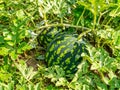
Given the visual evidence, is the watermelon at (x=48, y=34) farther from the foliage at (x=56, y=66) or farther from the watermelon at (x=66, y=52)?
the watermelon at (x=66, y=52)

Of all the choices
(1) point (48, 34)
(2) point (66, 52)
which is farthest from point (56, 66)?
(1) point (48, 34)

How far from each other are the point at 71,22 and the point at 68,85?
40.5 inches

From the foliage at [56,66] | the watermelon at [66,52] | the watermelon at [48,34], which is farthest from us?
the watermelon at [48,34]

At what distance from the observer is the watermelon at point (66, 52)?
306 centimetres

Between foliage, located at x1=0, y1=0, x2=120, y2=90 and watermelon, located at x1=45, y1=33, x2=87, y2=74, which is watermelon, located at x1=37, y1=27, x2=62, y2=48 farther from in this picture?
watermelon, located at x1=45, y1=33, x2=87, y2=74

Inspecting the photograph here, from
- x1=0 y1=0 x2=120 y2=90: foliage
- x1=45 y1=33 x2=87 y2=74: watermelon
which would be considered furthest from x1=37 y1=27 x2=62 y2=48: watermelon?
x1=45 y1=33 x2=87 y2=74: watermelon

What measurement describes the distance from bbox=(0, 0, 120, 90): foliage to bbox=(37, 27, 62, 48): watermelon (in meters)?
0.06

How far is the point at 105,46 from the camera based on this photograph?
3.48m

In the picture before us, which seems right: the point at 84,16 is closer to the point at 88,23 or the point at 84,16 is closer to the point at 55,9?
the point at 88,23

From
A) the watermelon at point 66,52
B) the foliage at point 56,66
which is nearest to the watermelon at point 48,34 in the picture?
the foliage at point 56,66

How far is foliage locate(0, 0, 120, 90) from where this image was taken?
2.82 metres

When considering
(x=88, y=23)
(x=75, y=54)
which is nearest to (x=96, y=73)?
(x=75, y=54)

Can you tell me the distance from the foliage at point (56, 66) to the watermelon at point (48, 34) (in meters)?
0.06

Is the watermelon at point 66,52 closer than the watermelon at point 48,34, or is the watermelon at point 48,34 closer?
the watermelon at point 66,52
